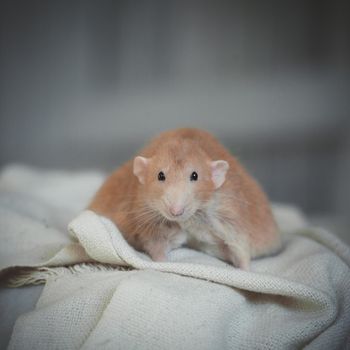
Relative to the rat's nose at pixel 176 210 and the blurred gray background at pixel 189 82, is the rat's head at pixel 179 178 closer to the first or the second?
the rat's nose at pixel 176 210

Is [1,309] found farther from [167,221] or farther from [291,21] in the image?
[291,21]

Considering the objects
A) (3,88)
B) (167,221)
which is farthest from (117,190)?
(3,88)

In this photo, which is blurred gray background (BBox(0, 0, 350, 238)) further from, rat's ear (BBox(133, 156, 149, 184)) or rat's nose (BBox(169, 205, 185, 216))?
rat's nose (BBox(169, 205, 185, 216))

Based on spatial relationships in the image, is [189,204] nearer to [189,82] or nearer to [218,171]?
[218,171]

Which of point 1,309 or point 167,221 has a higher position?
point 167,221

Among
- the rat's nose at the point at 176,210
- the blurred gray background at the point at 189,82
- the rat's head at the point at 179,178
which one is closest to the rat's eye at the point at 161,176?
the rat's head at the point at 179,178

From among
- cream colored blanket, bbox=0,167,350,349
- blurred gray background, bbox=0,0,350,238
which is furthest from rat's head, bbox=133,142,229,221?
blurred gray background, bbox=0,0,350,238

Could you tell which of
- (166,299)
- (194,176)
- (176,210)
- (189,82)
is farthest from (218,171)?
(189,82)
